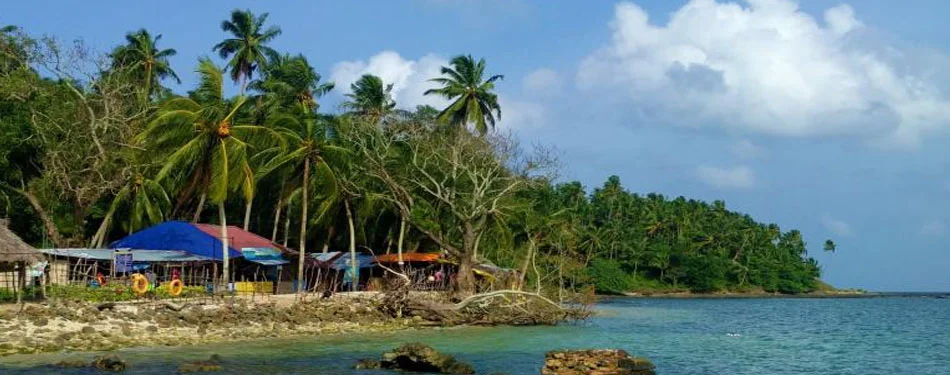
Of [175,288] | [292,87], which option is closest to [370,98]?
[292,87]

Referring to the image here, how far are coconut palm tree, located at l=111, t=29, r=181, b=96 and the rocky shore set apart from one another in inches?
1055

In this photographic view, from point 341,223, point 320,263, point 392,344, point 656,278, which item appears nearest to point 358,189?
point 320,263

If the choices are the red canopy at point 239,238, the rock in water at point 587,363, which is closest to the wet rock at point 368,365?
the rock in water at point 587,363

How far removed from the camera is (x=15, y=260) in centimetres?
2653

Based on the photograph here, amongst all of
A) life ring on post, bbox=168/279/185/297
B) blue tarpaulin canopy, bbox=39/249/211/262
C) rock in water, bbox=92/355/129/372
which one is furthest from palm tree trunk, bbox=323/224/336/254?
rock in water, bbox=92/355/129/372

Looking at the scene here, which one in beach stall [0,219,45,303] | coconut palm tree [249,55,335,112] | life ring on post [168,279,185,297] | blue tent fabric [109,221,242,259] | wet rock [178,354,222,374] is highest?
coconut palm tree [249,55,335,112]

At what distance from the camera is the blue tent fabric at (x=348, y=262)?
43.9m

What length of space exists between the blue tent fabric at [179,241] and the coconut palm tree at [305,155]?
355cm

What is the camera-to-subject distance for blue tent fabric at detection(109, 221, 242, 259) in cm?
3669

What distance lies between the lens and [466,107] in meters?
53.1

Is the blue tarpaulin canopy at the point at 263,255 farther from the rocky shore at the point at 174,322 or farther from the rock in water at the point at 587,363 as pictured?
the rock in water at the point at 587,363

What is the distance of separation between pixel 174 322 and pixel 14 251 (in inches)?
194

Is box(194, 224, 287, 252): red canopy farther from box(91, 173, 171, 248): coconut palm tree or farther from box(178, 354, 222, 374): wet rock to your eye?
box(178, 354, 222, 374): wet rock

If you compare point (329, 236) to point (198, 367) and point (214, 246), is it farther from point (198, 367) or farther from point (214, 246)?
point (198, 367)
